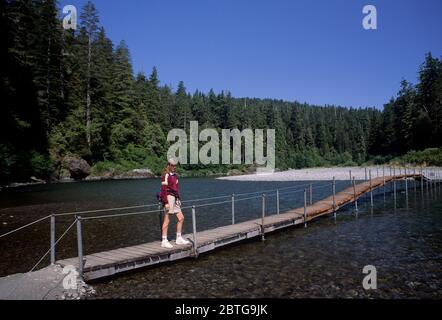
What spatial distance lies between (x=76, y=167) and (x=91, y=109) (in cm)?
1483

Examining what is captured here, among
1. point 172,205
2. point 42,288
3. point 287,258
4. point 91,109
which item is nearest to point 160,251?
point 172,205

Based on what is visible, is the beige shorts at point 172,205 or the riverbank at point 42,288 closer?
the riverbank at point 42,288

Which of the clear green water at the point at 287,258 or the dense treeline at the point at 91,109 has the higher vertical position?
the dense treeline at the point at 91,109

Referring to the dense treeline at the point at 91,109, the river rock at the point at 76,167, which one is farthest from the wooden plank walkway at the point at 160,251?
the river rock at the point at 76,167

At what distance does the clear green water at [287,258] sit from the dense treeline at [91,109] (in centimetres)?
2767

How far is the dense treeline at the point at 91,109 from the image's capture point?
45.9 metres

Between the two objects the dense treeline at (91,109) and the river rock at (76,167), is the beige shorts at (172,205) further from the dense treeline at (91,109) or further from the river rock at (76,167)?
the river rock at (76,167)

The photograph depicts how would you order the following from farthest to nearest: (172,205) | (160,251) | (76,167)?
1. (76,167)
2. (172,205)
3. (160,251)

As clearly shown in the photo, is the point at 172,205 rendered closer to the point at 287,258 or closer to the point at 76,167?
the point at 287,258

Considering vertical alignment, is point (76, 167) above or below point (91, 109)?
below

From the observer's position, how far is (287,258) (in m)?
12.3

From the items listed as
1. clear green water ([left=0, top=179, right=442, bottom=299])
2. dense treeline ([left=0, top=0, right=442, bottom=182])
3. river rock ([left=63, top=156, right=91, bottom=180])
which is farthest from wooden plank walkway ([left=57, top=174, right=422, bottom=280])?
river rock ([left=63, top=156, right=91, bottom=180])

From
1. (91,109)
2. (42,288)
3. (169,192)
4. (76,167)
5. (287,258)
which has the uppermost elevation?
(91,109)
